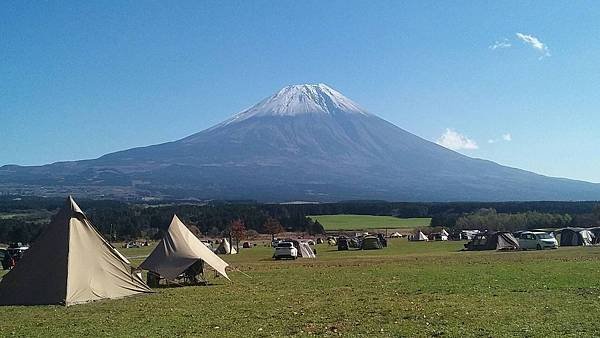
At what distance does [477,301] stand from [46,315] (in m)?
10.0

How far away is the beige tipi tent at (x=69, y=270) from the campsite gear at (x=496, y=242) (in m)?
29.7

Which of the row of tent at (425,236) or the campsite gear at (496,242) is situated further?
the row of tent at (425,236)

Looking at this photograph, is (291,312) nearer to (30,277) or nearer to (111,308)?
(111,308)

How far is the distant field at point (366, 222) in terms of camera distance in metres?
101

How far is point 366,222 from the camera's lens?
10894 centimetres

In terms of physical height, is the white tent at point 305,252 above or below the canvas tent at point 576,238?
below

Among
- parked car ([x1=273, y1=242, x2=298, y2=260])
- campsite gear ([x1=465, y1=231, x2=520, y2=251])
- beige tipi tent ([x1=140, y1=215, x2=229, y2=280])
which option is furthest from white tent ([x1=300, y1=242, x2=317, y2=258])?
beige tipi tent ([x1=140, y1=215, x2=229, y2=280])

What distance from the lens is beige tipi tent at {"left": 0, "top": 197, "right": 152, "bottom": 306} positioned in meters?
18.3

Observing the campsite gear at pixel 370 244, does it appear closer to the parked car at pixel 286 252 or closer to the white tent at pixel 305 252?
the white tent at pixel 305 252

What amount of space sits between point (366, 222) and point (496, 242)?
6437 cm

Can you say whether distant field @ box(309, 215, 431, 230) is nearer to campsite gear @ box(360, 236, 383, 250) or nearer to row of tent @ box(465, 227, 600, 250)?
campsite gear @ box(360, 236, 383, 250)

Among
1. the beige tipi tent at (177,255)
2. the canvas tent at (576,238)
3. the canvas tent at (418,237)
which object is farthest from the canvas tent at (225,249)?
the beige tipi tent at (177,255)

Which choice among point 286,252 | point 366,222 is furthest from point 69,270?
point 366,222

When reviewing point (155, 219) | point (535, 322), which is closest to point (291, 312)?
point (535, 322)
